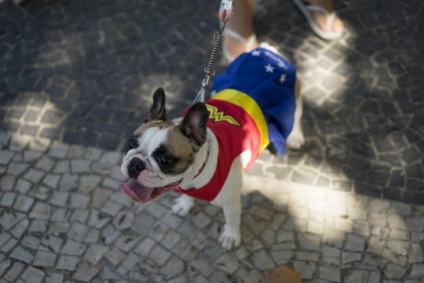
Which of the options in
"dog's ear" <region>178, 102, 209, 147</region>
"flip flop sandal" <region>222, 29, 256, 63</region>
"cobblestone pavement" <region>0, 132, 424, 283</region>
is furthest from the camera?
"flip flop sandal" <region>222, 29, 256, 63</region>

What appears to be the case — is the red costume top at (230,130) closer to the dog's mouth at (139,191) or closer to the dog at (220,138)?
the dog at (220,138)

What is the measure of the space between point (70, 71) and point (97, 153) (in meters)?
1.09

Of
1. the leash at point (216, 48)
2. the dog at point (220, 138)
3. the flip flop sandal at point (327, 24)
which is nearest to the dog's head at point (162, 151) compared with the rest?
the dog at point (220, 138)

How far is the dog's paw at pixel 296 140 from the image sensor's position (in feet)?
13.8

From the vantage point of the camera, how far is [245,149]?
3209mm

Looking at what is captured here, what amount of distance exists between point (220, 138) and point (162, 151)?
1.64ft

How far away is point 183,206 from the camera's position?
12.8ft

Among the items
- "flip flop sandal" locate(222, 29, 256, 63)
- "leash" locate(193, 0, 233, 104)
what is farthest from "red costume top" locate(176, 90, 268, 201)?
"flip flop sandal" locate(222, 29, 256, 63)

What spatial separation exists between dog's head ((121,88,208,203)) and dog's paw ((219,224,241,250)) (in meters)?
1.00

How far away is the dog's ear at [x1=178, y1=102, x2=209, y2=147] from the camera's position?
2671 millimetres

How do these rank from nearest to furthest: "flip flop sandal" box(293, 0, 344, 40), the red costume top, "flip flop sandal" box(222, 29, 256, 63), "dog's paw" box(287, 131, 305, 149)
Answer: the red costume top
"dog's paw" box(287, 131, 305, 149)
"flip flop sandal" box(222, 29, 256, 63)
"flip flop sandal" box(293, 0, 344, 40)

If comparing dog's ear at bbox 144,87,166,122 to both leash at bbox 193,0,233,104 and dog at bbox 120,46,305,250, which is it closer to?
dog at bbox 120,46,305,250

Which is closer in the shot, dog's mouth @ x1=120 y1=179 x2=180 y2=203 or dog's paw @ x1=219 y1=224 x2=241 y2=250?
dog's mouth @ x1=120 y1=179 x2=180 y2=203

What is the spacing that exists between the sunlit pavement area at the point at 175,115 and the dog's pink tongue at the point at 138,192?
102cm
